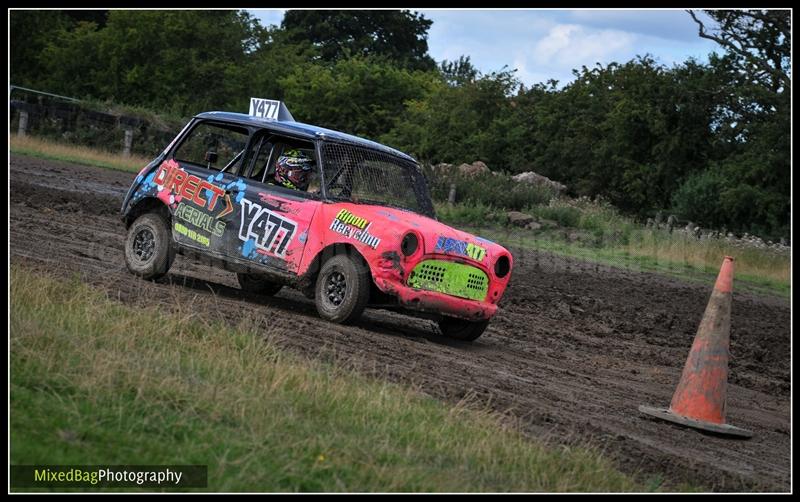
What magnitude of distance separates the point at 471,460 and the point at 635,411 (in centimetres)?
309

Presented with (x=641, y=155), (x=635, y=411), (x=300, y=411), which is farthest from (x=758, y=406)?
(x=641, y=155)

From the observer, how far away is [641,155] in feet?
137

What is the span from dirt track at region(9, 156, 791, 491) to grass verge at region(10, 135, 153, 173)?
1089 cm

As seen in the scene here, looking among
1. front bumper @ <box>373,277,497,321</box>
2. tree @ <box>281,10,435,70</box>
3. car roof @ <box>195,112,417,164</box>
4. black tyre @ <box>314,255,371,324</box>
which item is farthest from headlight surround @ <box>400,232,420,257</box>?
tree @ <box>281,10,435,70</box>

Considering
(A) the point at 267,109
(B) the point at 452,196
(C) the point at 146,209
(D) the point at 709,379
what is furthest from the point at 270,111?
(B) the point at 452,196

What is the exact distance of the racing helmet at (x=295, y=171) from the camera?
11.8 meters

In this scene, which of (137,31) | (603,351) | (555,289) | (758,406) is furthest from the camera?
(137,31)

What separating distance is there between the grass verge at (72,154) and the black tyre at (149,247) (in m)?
18.3

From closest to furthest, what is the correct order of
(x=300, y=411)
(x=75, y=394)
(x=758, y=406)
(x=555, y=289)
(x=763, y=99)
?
(x=75, y=394)
(x=300, y=411)
(x=758, y=406)
(x=555, y=289)
(x=763, y=99)

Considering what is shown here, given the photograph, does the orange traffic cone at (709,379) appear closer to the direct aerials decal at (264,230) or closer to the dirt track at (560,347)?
the dirt track at (560,347)

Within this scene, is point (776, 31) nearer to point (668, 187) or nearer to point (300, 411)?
point (668, 187)

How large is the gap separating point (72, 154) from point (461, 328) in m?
23.4

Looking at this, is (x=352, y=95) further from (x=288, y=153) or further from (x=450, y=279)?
(x=450, y=279)

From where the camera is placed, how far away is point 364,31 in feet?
227
